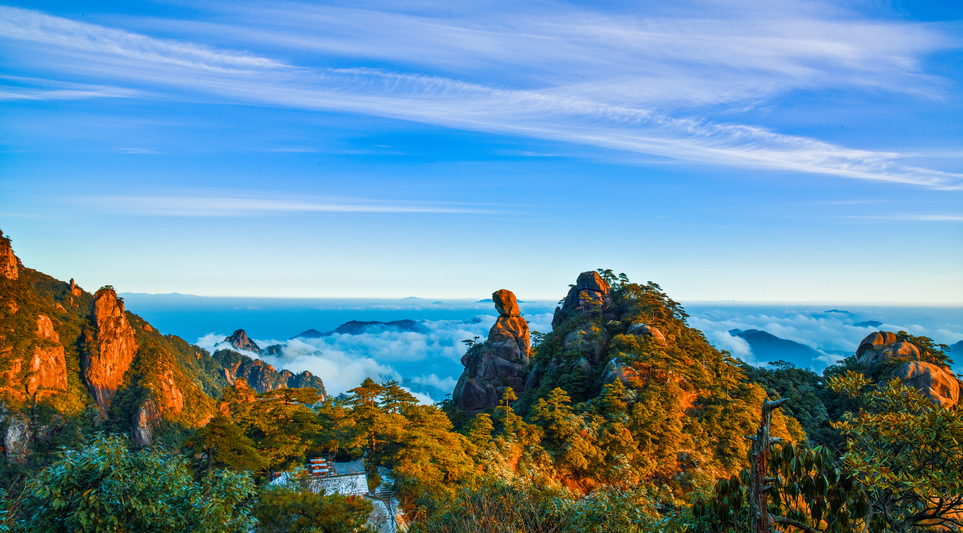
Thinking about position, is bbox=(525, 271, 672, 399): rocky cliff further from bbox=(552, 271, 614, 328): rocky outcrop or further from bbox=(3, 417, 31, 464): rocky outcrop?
bbox=(3, 417, 31, 464): rocky outcrop

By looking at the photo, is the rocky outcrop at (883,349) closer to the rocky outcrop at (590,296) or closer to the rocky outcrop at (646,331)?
the rocky outcrop at (646,331)

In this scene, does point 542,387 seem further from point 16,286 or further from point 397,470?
point 16,286

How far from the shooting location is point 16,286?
257ft

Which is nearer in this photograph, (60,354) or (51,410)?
(51,410)

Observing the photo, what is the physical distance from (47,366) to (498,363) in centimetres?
6690

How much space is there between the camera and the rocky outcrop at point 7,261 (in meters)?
78.5

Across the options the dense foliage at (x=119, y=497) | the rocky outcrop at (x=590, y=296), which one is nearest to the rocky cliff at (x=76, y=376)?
the rocky outcrop at (x=590, y=296)

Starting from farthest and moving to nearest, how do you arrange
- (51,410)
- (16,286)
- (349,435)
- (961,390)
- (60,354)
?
(16,286)
(60,354)
(51,410)
(961,390)
(349,435)

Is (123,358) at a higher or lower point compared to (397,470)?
lower

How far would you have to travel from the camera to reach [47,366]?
66.5m

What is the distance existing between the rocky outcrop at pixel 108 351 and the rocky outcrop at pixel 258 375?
5759cm

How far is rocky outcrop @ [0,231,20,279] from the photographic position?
7850cm

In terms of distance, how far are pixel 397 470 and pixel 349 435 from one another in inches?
226

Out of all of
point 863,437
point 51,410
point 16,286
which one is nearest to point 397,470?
point 863,437
